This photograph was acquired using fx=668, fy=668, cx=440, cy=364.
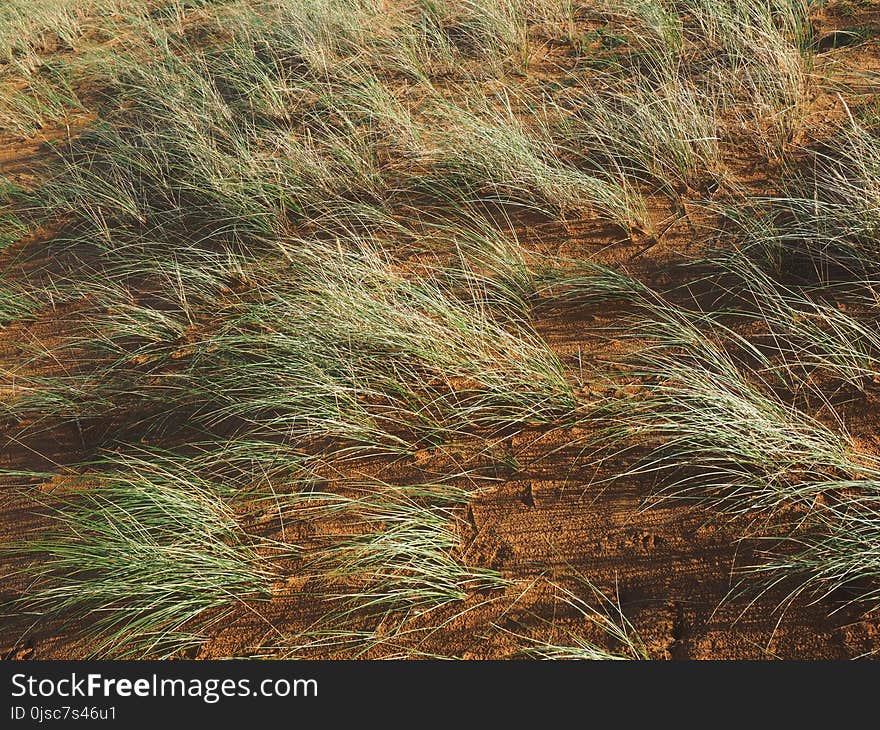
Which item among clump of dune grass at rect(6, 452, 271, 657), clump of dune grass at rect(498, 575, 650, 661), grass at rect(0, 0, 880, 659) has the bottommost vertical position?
clump of dune grass at rect(498, 575, 650, 661)

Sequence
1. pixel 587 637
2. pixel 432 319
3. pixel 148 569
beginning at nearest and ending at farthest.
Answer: pixel 587 637, pixel 148 569, pixel 432 319

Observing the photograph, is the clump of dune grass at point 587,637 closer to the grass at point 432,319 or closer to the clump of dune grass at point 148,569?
the grass at point 432,319

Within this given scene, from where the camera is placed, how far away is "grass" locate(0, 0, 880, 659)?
2201 millimetres

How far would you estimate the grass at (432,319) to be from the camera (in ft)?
7.22

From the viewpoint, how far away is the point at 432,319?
2.91m

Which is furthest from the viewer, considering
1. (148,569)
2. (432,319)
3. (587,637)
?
(432,319)

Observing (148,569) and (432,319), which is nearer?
(148,569)

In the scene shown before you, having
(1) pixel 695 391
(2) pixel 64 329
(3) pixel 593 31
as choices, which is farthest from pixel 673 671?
(3) pixel 593 31

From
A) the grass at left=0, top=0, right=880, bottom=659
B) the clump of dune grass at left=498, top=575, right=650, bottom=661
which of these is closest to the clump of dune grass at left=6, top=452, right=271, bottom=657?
the grass at left=0, top=0, right=880, bottom=659

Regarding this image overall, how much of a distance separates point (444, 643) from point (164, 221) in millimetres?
3415

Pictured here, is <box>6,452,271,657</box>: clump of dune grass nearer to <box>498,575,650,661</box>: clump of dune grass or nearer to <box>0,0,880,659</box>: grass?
<box>0,0,880,659</box>: grass

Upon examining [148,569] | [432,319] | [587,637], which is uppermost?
[432,319]

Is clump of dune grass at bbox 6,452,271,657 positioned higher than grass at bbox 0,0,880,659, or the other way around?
grass at bbox 0,0,880,659

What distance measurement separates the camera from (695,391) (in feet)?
7.84
